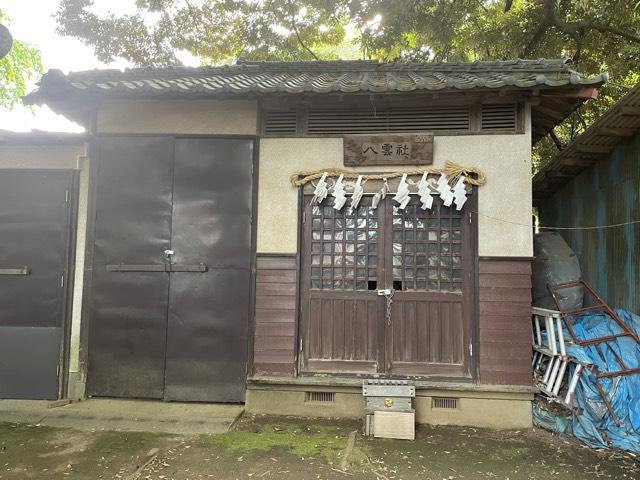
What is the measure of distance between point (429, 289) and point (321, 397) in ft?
6.42

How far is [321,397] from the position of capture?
5.28 meters

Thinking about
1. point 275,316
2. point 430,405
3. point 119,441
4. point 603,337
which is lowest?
point 119,441

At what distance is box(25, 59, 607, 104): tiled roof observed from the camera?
4801mm

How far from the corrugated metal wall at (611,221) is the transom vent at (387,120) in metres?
2.30

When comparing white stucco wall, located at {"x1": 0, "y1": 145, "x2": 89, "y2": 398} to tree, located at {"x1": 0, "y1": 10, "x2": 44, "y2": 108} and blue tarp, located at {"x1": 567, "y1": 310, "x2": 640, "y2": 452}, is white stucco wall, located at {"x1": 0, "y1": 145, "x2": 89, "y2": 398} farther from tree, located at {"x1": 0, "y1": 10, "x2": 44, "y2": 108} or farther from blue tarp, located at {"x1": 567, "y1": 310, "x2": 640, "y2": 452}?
tree, located at {"x1": 0, "y1": 10, "x2": 44, "y2": 108}

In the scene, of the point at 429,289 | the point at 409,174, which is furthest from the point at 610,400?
the point at 409,174

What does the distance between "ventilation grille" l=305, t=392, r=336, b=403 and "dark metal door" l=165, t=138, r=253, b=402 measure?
0.88m

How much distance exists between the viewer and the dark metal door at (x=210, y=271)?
5.42 m

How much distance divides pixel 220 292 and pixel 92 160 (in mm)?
2571

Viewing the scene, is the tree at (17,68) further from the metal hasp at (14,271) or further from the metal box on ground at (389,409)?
the metal box on ground at (389,409)

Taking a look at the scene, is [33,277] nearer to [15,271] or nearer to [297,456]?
[15,271]

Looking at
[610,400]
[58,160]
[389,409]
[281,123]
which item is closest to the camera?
[610,400]

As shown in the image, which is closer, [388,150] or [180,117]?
[388,150]

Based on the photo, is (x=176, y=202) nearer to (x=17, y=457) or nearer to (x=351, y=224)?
(x=351, y=224)
